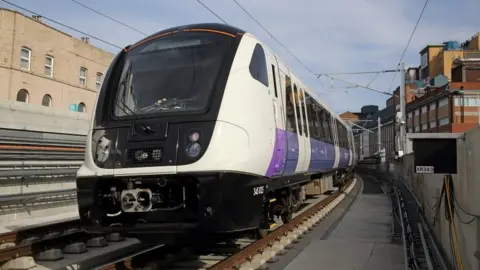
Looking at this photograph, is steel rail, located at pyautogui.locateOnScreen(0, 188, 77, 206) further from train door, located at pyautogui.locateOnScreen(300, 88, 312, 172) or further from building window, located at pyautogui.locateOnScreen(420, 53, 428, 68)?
building window, located at pyautogui.locateOnScreen(420, 53, 428, 68)

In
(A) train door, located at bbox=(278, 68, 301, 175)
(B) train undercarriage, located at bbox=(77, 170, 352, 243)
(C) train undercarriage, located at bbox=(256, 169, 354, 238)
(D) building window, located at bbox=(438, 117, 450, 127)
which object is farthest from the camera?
(D) building window, located at bbox=(438, 117, 450, 127)

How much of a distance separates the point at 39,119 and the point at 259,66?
830 centimetres

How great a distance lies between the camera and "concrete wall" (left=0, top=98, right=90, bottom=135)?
11.7 metres

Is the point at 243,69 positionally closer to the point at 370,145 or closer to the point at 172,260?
the point at 172,260

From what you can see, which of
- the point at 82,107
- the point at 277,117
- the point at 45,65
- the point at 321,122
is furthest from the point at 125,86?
the point at 82,107

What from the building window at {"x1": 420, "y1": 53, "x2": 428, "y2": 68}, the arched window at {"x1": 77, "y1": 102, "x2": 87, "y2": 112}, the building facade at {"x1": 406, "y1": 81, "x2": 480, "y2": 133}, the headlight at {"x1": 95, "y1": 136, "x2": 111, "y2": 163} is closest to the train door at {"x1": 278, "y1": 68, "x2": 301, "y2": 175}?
the headlight at {"x1": 95, "y1": 136, "x2": 111, "y2": 163}

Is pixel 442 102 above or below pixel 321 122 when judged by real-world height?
above

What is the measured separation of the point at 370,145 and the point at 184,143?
8197 centimetres

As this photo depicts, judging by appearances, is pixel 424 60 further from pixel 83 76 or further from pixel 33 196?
pixel 33 196

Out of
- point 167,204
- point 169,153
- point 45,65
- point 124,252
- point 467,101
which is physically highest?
point 467,101

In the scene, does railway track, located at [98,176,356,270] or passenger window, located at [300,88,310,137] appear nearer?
railway track, located at [98,176,356,270]

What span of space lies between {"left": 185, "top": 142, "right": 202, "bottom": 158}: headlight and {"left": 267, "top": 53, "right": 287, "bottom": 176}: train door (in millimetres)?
1572

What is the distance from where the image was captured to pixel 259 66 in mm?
6859

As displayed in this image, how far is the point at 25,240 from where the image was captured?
29.4 ft
